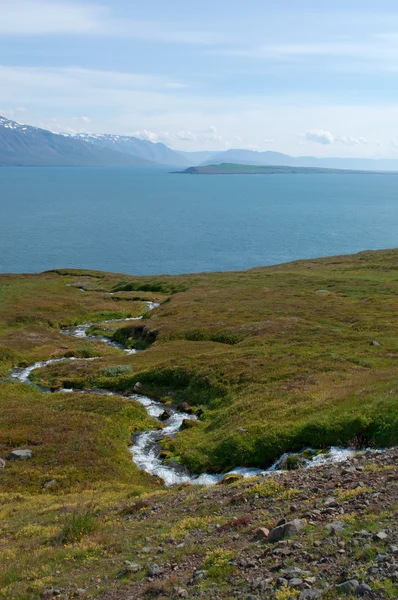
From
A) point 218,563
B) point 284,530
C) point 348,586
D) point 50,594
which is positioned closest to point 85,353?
point 50,594

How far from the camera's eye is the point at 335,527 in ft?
54.4

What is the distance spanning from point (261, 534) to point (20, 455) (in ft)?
71.2

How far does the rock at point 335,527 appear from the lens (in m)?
16.4

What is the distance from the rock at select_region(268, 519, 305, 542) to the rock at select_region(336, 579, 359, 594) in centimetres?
342

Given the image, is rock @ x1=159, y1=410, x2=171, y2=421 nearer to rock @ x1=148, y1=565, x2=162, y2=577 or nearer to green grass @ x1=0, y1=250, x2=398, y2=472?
green grass @ x1=0, y1=250, x2=398, y2=472

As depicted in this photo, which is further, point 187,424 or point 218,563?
point 187,424

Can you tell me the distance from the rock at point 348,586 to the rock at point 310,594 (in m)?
0.53

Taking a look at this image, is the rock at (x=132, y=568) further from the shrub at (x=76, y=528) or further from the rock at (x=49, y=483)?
the rock at (x=49, y=483)

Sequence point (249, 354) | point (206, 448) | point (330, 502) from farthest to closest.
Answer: point (249, 354)
point (206, 448)
point (330, 502)

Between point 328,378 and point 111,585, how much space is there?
3010 cm

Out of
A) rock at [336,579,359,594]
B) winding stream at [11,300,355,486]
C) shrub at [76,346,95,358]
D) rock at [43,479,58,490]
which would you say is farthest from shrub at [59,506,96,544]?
shrub at [76,346,95,358]

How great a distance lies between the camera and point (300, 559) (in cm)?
1520

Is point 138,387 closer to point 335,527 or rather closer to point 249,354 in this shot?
point 249,354

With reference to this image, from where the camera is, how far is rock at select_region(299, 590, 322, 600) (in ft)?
43.5
